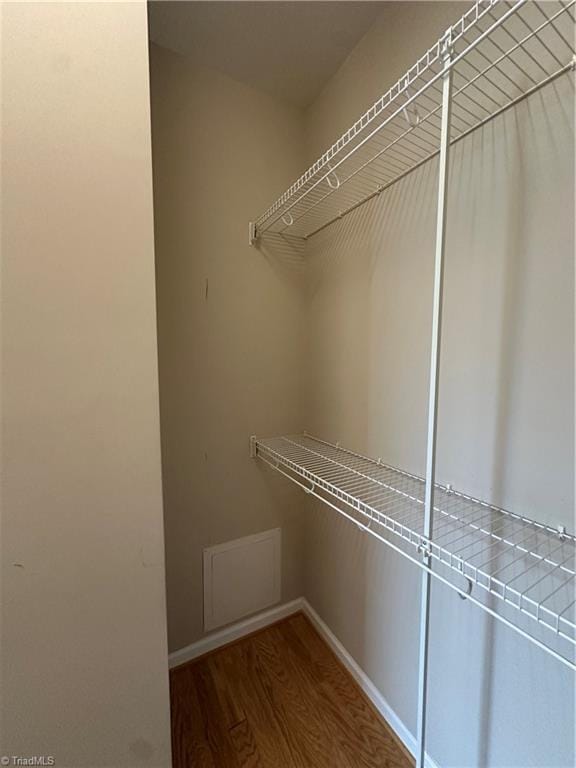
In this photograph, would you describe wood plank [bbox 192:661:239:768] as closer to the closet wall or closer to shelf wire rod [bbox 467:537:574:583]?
the closet wall

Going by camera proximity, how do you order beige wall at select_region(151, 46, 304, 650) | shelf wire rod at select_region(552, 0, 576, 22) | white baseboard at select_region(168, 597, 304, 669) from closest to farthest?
shelf wire rod at select_region(552, 0, 576, 22) → beige wall at select_region(151, 46, 304, 650) → white baseboard at select_region(168, 597, 304, 669)

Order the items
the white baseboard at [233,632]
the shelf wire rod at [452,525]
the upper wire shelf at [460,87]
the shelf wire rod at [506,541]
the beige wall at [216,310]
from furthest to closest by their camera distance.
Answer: the white baseboard at [233,632]
the beige wall at [216,310]
the shelf wire rod at [452,525]
the shelf wire rod at [506,541]
the upper wire shelf at [460,87]

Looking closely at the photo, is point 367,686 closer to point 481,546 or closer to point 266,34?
point 481,546

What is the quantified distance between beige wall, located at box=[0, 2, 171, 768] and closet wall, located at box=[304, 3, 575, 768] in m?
0.80

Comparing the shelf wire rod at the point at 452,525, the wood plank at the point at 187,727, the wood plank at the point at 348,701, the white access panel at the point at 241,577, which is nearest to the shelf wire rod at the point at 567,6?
the shelf wire rod at the point at 452,525

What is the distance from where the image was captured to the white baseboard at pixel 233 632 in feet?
4.84

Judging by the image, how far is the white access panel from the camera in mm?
1520

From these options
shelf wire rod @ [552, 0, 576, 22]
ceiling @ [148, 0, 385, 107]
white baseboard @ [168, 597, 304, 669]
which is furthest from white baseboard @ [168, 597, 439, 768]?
ceiling @ [148, 0, 385, 107]

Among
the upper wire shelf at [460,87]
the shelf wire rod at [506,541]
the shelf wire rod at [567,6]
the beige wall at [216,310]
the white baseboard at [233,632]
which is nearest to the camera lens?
the shelf wire rod at [567,6]

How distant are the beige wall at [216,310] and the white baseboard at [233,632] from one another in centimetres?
7

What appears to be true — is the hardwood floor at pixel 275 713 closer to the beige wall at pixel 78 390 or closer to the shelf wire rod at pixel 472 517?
the beige wall at pixel 78 390

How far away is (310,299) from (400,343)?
2.14ft

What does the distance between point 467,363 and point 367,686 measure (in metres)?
1.37

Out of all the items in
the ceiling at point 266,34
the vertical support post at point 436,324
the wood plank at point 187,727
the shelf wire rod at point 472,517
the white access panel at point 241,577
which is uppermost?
the ceiling at point 266,34
